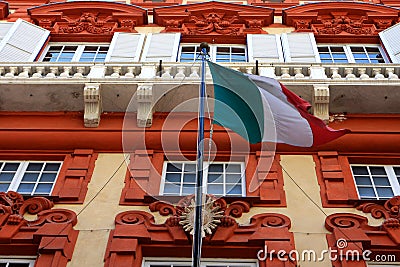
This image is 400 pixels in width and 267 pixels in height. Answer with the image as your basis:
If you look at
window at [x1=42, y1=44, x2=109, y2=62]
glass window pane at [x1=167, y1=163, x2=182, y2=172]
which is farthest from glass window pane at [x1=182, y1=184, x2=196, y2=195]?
window at [x1=42, y1=44, x2=109, y2=62]

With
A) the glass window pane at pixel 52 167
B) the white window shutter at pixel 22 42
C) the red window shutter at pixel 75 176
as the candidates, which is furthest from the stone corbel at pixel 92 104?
the white window shutter at pixel 22 42

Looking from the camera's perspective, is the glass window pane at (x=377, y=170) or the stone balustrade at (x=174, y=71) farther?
the stone balustrade at (x=174, y=71)

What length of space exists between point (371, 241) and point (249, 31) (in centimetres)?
1068

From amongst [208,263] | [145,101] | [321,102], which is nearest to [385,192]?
[321,102]

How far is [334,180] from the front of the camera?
46.1ft

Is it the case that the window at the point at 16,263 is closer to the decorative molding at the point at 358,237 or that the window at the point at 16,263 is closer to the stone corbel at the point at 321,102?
the decorative molding at the point at 358,237

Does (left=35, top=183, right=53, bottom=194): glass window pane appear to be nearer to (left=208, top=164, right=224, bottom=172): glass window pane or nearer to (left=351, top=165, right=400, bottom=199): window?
(left=208, top=164, right=224, bottom=172): glass window pane

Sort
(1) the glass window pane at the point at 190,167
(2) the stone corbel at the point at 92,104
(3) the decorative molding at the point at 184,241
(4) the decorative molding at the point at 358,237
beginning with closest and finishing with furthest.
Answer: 1. (4) the decorative molding at the point at 358,237
2. (3) the decorative molding at the point at 184,241
3. (1) the glass window pane at the point at 190,167
4. (2) the stone corbel at the point at 92,104

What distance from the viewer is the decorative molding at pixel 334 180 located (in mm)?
13414

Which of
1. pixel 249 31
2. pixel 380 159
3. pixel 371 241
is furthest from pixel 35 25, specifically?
pixel 371 241

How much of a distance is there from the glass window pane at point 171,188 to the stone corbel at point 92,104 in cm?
262

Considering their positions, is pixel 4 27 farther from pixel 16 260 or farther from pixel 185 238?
pixel 185 238

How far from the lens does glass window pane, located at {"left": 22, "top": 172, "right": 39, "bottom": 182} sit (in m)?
14.5

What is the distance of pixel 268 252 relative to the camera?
12.0 m
